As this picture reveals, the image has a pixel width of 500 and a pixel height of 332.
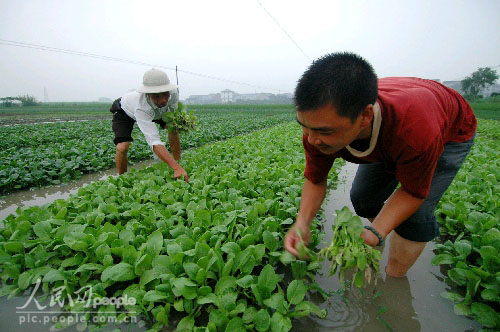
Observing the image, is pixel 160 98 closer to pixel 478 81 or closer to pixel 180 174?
pixel 180 174

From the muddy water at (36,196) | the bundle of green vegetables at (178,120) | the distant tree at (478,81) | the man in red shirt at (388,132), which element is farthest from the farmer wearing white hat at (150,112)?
the distant tree at (478,81)

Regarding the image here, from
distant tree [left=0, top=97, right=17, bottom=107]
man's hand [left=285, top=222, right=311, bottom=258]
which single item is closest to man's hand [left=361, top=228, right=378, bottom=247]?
Answer: man's hand [left=285, top=222, right=311, bottom=258]

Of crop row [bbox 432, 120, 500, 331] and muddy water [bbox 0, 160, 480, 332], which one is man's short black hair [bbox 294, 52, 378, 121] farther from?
crop row [bbox 432, 120, 500, 331]

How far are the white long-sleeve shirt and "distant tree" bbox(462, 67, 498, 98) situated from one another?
5988 cm

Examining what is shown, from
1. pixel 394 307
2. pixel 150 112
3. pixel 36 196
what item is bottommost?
pixel 394 307

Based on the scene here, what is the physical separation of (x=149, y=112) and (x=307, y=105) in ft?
9.99

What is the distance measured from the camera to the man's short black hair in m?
1.09

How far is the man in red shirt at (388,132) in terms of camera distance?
1117 millimetres

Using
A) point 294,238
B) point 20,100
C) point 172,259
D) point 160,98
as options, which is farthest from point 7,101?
point 294,238

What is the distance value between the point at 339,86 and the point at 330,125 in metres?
0.16

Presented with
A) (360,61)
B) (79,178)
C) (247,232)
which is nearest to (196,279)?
(247,232)

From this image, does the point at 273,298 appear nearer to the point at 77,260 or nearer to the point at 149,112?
the point at 77,260

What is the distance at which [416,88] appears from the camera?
54.4 inches

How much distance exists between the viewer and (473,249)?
1994mm
